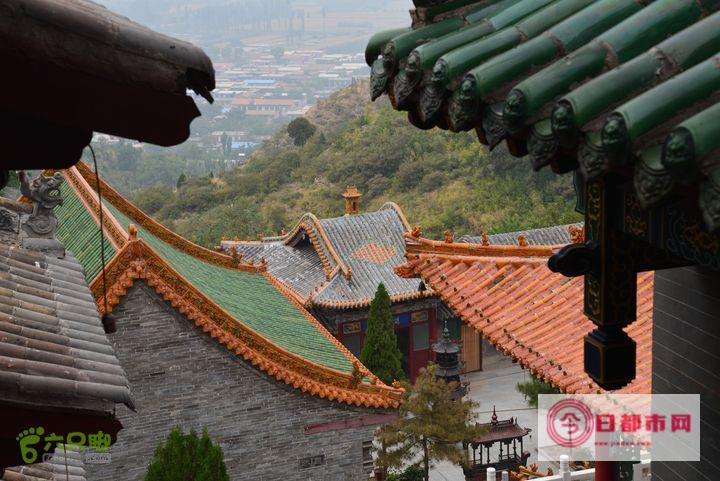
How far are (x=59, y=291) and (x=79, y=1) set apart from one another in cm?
454

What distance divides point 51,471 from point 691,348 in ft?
14.2

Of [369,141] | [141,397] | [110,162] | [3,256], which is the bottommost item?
[141,397]

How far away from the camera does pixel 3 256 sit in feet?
24.2

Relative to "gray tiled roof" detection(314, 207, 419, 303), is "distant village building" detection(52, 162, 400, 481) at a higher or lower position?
lower

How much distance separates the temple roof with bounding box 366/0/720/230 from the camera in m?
2.79

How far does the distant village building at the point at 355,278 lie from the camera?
1035 inches

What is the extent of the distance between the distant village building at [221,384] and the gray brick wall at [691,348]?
9228mm

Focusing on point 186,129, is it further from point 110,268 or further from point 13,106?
point 110,268

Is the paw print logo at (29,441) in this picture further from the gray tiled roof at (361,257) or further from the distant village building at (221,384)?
the gray tiled roof at (361,257)

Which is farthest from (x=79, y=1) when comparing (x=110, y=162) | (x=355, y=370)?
(x=110, y=162)

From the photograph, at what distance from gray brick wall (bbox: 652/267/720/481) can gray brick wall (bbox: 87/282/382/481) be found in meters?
9.65

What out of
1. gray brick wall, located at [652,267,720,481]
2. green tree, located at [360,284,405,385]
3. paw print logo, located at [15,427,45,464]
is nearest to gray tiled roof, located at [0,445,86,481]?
paw print logo, located at [15,427,45,464]

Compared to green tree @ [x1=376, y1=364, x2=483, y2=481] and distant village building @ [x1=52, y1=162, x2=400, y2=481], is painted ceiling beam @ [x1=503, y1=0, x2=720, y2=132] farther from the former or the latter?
green tree @ [x1=376, y1=364, x2=483, y2=481]

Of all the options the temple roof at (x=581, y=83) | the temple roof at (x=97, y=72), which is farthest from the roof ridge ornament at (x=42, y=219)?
the temple roof at (x=97, y=72)
